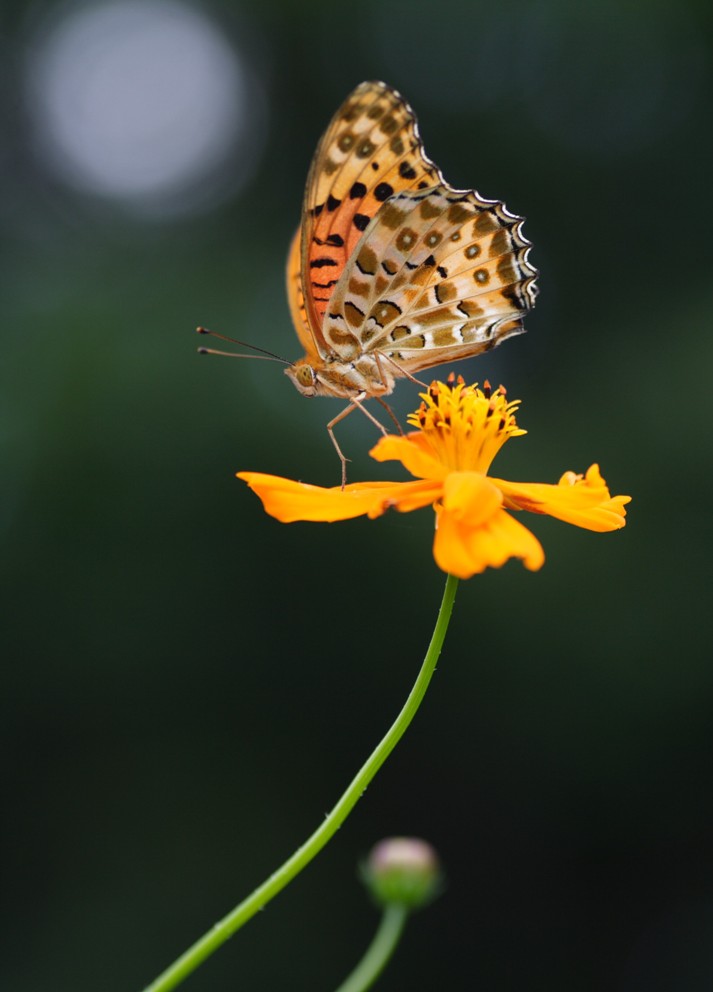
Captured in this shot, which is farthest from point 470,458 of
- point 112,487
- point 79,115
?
point 79,115

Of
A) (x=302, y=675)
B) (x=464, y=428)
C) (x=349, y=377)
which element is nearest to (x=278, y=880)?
(x=464, y=428)

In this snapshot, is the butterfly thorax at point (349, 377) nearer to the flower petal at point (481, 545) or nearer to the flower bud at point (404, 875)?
the flower petal at point (481, 545)

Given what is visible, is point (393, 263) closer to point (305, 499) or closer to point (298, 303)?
point (298, 303)

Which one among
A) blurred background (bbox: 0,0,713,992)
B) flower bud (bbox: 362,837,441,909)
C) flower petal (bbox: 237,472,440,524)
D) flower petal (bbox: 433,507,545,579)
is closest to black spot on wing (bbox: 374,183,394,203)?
flower petal (bbox: 237,472,440,524)

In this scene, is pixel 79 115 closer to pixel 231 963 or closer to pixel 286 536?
pixel 286 536

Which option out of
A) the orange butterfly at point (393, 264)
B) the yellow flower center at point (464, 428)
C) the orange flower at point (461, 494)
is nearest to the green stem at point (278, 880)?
the orange flower at point (461, 494)
